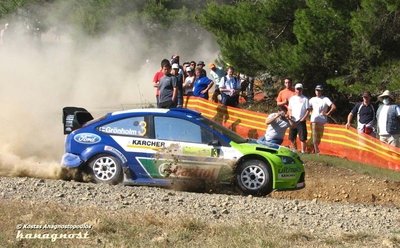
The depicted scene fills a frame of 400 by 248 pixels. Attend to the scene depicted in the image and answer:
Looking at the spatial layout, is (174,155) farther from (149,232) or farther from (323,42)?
(323,42)

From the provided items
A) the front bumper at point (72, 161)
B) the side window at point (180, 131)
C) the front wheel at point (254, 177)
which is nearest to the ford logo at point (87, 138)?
the front bumper at point (72, 161)

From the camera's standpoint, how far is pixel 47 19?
45.8m

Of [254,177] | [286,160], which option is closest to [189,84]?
[286,160]

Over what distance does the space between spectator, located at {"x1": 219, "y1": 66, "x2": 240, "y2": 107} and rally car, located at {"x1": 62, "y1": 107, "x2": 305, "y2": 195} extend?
18.6ft

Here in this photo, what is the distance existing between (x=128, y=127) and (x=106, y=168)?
0.78 metres

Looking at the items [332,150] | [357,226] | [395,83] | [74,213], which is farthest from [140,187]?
[395,83]

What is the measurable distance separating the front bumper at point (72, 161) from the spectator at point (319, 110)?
6.43 m

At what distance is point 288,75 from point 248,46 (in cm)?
159

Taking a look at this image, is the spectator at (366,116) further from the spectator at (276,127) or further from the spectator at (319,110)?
the spectator at (276,127)

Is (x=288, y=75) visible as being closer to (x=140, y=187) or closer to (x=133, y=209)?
(x=140, y=187)

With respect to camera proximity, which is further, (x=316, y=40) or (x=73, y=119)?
(x=316, y=40)

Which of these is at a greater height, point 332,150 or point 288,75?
point 288,75

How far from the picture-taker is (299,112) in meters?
16.2

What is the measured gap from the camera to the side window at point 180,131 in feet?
39.5
